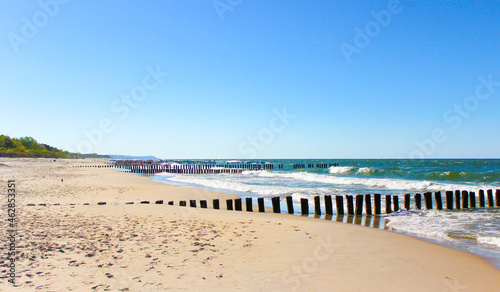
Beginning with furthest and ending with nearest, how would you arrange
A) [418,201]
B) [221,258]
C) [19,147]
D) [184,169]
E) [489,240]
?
[19,147] → [184,169] → [418,201] → [489,240] → [221,258]

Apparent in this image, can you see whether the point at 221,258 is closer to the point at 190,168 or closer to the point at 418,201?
the point at 418,201

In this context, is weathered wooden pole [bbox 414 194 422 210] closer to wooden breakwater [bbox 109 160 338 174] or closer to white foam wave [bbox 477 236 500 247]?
white foam wave [bbox 477 236 500 247]

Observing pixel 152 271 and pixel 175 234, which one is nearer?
pixel 152 271

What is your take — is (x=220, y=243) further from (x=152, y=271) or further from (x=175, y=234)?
(x=152, y=271)

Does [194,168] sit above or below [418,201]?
above

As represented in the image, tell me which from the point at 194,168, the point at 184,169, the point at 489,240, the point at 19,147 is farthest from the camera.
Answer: the point at 19,147

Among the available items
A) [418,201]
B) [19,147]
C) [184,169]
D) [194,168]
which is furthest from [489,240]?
[19,147]

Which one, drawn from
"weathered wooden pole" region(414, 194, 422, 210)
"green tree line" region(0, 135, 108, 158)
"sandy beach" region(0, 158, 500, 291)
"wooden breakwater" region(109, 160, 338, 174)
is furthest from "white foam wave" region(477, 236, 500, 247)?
"green tree line" region(0, 135, 108, 158)

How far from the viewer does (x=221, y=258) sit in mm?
6043

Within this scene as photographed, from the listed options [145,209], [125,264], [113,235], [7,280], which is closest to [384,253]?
[125,264]

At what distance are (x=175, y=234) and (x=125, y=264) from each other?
237 cm

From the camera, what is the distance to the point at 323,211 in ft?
47.0

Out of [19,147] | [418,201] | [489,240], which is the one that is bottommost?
[489,240]

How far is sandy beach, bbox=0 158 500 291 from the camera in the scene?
4.82m
